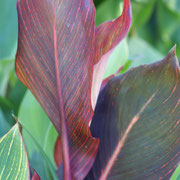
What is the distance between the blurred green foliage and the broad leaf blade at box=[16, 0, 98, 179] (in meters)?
0.12

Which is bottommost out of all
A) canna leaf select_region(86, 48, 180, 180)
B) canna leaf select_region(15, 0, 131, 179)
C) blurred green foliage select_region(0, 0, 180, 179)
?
blurred green foliage select_region(0, 0, 180, 179)

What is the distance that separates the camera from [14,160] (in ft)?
1.24

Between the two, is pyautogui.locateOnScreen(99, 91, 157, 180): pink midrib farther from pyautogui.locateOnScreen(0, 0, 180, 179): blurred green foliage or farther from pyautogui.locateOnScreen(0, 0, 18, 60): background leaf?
pyautogui.locateOnScreen(0, 0, 18, 60): background leaf

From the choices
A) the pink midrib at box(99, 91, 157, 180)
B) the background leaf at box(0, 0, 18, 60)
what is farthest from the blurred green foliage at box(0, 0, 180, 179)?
the pink midrib at box(99, 91, 157, 180)

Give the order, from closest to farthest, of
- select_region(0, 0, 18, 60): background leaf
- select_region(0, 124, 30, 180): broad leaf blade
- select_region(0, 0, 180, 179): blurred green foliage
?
select_region(0, 124, 30, 180): broad leaf blade
select_region(0, 0, 180, 179): blurred green foliage
select_region(0, 0, 18, 60): background leaf

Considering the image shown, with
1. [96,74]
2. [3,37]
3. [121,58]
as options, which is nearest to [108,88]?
[96,74]

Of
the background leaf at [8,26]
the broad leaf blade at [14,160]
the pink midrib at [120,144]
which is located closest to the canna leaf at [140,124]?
the pink midrib at [120,144]

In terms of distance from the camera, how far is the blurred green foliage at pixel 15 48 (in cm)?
65

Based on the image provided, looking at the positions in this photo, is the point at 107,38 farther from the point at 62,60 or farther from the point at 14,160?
the point at 14,160

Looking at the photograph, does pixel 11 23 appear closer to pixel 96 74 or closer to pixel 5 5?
pixel 5 5

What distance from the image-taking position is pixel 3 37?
0.93m

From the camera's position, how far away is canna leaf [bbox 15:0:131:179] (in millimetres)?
388

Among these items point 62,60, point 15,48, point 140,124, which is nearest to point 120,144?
point 140,124

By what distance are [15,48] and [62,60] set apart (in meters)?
0.57
